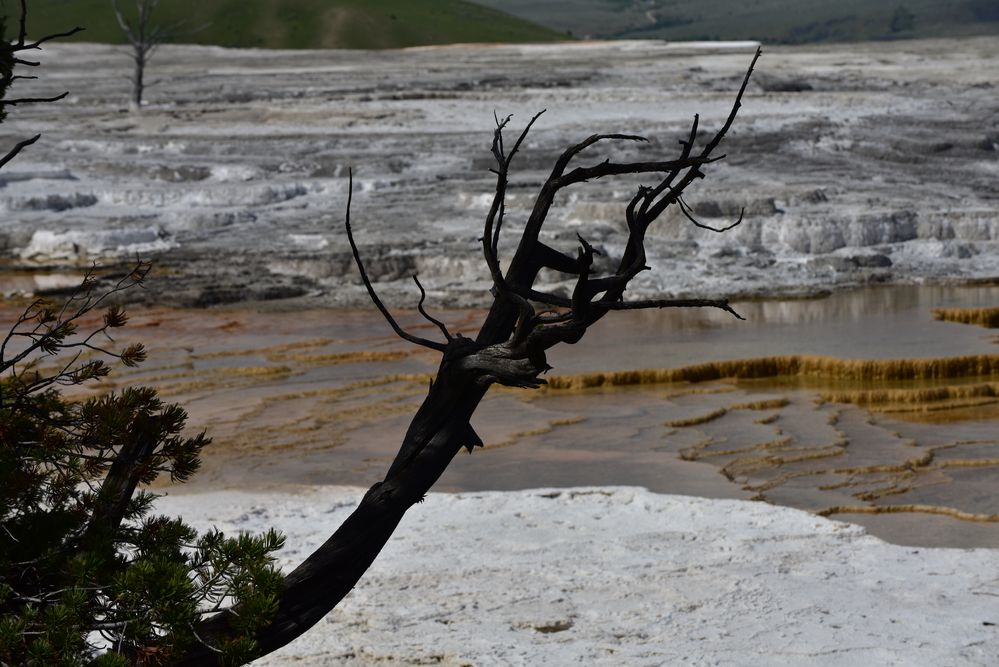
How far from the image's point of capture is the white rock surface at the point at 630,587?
486 cm

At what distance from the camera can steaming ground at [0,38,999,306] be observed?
1346 centimetres

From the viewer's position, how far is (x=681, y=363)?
383 inches

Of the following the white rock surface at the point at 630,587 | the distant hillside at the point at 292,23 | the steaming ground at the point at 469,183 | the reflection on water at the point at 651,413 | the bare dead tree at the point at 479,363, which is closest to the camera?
the bare dead tree at the point at 479,363

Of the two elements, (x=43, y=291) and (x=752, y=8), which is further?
(x=752, y=8)

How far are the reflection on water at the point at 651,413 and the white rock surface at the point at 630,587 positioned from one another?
0.57 m

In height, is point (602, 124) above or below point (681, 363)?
above

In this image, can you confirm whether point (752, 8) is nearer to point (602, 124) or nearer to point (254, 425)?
point (602, 124)

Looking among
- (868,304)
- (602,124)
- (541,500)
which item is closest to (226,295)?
(868,304)

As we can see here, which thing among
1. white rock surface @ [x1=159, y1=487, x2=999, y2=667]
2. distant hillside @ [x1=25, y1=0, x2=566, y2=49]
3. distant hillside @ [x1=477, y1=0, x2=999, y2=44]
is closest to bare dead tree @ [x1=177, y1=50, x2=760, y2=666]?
white rock surface @ [x1=159, y1=487, x2=999, y2=667]

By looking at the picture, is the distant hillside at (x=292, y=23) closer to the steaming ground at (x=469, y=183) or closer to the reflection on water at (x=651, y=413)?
the steaming ground at (x=469, y=183)

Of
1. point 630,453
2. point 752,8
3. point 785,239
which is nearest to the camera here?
point 630,453

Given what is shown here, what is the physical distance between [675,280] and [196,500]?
261 inches

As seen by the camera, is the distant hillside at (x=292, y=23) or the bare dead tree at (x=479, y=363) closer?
the bare dead tree at (x=479, y=363)

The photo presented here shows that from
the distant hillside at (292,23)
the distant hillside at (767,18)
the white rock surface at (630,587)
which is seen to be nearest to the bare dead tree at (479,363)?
the white rock surface at (630,587)
